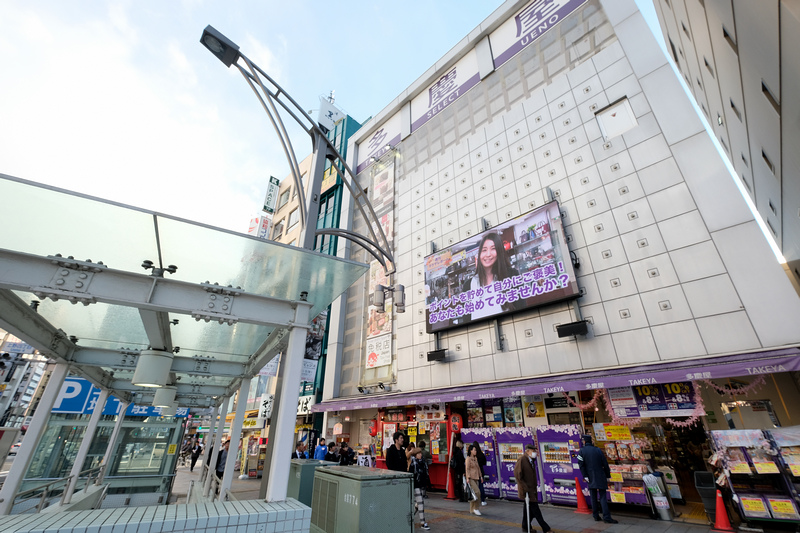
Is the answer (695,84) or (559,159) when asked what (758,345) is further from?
(695,84)

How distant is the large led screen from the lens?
41.4 feet

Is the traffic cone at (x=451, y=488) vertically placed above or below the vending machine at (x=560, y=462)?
below

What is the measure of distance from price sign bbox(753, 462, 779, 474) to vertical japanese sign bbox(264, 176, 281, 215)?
4087 cm

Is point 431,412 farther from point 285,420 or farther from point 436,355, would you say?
point 285,420

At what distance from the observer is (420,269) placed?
722 inches

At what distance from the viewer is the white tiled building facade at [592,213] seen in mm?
9697

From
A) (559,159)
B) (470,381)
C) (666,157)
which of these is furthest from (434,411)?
(666,157)

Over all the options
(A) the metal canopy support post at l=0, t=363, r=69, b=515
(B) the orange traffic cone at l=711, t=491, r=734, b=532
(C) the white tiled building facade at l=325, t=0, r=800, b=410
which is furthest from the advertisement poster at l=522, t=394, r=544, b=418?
(A) the metal canopy support post at l=0, t=363, r=69, b=515

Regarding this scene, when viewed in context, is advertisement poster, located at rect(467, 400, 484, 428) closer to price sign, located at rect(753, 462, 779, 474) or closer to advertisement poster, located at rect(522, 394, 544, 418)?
advertisement poster, located at rect(522, 394, 544, 418)

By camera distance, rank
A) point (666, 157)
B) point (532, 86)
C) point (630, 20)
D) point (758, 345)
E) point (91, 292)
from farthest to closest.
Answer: point (532, 86), point (630, 20), point (666, 157), point (758, 345), point (91, 292)

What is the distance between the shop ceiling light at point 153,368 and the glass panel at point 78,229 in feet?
6.16

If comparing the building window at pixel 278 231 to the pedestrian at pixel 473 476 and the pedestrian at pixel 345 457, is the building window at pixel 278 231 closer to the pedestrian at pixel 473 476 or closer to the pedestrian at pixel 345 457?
the pedestrian at pixel 345 457

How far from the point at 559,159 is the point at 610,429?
33.6 ft

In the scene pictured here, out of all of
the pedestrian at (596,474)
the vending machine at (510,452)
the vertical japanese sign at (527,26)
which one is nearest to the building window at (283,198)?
the vertical japanese sign at (527,26)
